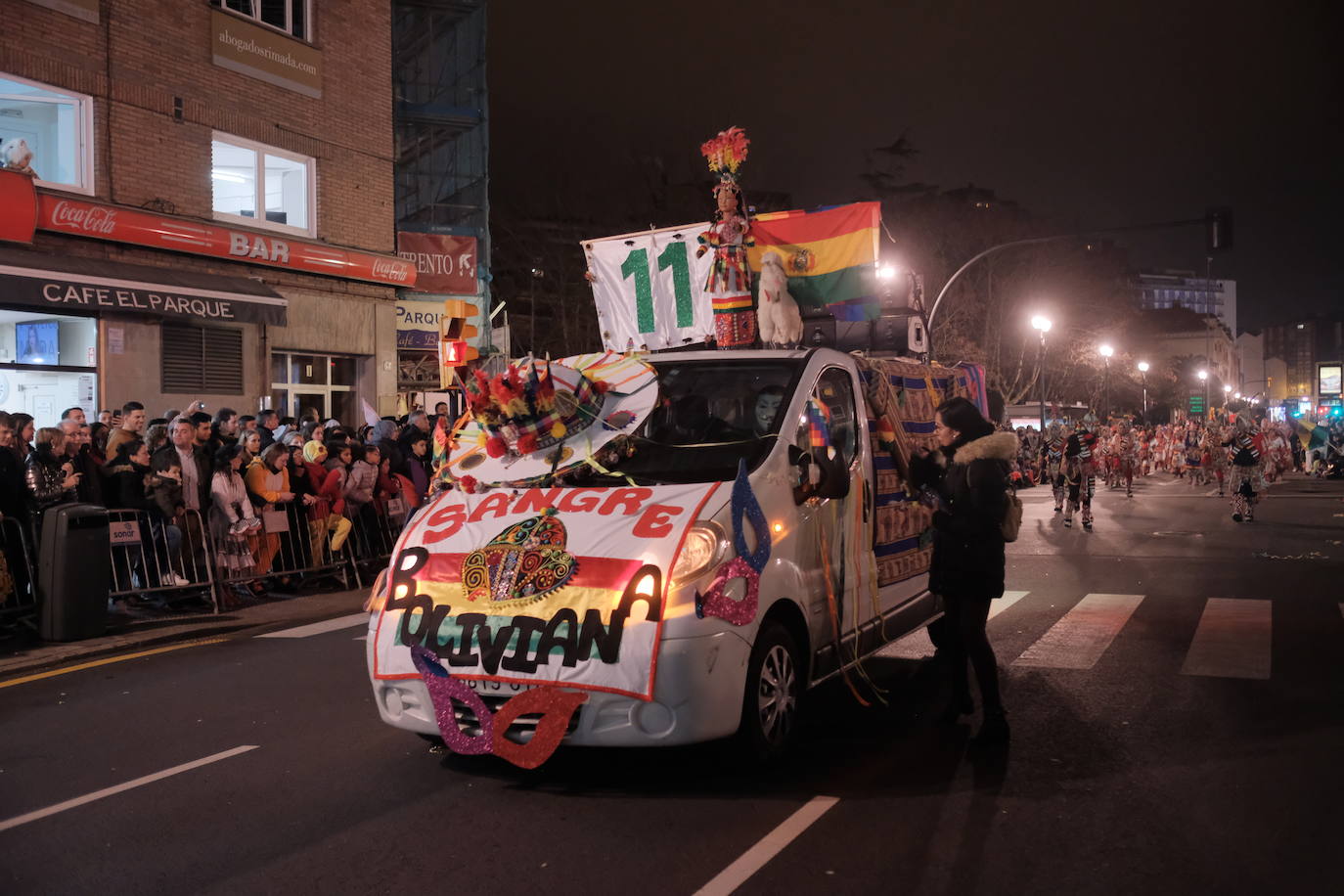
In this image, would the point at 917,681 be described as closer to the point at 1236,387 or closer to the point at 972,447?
the point at 972,447

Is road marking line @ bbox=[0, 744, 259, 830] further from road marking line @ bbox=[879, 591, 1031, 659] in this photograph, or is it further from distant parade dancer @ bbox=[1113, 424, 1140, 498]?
distant parade dancer @ bbox=[1113, 424, 1140, 498]

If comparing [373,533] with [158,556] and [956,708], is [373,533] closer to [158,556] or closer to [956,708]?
[158,556]

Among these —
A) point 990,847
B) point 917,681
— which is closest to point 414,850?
point 990,847

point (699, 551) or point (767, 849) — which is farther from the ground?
point (699, 551)

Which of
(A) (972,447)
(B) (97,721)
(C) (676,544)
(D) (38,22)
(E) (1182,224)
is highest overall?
(D) (38,22)

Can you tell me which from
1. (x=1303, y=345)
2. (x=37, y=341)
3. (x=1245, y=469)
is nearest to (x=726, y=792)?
(x=37, y=341)

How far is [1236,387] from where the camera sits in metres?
152

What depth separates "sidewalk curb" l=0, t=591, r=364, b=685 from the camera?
8.73 metres

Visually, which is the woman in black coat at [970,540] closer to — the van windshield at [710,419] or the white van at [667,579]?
the white van at [667,579]

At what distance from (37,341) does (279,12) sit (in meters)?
7.60

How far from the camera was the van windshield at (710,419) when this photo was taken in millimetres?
5840

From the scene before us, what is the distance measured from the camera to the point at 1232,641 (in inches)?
346

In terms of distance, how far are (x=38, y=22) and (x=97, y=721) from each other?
13162 mm

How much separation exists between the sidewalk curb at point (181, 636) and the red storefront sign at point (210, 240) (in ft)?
26.8
